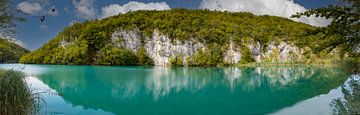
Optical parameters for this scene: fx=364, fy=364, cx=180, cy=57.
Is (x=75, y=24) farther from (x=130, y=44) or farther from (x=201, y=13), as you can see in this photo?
(x=201, y=13)

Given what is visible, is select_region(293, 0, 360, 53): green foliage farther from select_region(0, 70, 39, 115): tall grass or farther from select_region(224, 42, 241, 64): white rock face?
select_region(224, 42, 241, 64): white rock face

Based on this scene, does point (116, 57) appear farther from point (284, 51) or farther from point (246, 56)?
point (284, 51)

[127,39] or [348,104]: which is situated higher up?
[127,39]

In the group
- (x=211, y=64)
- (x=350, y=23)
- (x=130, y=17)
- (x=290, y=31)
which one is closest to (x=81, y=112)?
(x=350, y=23)

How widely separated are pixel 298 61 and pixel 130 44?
147 ft

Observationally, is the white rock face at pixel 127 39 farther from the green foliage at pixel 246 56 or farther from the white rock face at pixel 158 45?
the green foliage at pixel 246 56

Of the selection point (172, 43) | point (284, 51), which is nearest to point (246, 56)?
point (284, 51)

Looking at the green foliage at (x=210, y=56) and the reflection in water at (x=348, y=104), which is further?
the green foliage at (x=210, y=56)

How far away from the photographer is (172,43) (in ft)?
325

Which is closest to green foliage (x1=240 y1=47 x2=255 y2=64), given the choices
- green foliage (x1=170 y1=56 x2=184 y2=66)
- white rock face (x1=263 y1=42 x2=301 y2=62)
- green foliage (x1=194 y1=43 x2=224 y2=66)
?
white rock face (x1=263 y1=42 x2=301 y2=62)

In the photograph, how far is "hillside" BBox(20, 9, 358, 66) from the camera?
9394cm

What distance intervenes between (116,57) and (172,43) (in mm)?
15618

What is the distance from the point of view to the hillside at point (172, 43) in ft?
308

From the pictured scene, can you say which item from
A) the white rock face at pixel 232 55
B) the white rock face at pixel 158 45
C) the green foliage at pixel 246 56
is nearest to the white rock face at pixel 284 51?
the green foliage at pixel 246 56
